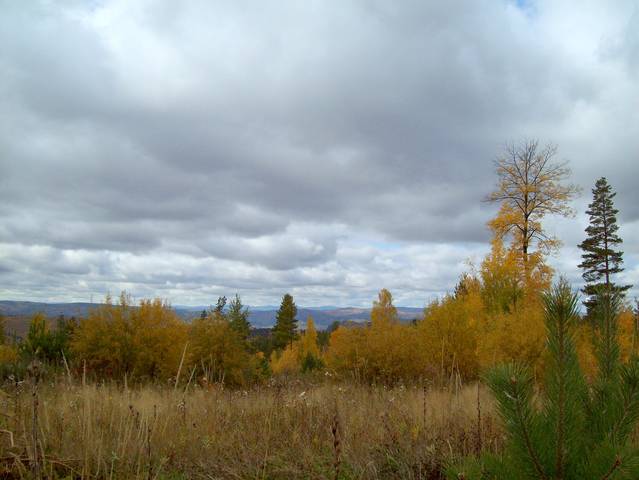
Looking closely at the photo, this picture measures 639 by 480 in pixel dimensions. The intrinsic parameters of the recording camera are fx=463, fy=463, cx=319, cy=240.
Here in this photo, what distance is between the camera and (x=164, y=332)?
15586 mm

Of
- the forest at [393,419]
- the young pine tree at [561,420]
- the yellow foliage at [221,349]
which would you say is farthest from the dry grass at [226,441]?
the yellow foliage at [221,349]

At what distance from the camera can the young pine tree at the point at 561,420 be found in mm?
1674

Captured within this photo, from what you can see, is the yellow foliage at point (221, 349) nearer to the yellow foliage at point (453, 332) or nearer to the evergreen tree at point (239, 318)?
the evergreen tree at point (239, 318)

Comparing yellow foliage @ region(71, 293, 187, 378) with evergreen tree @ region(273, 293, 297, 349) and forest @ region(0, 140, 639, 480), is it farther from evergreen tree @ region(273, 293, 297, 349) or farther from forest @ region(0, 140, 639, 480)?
evergreen tree @ region(273, 293, 297, 349)

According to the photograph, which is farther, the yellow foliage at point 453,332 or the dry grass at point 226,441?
the yellow foliage at point 453,332

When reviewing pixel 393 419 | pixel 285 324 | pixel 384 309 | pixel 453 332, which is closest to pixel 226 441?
pixel 393 419

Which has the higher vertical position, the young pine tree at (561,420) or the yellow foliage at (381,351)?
the young pine tree at (561,420)

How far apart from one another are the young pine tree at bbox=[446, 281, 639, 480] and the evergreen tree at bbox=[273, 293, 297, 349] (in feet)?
200

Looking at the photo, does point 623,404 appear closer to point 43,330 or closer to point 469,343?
point 469,343

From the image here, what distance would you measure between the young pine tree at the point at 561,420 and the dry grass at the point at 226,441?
120cm

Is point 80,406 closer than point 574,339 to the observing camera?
No

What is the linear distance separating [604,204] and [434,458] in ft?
105

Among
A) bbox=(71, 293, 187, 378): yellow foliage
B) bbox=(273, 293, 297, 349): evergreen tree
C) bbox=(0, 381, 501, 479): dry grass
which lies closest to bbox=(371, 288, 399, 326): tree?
bbox=(71, 293, 187, 378): yellow foliage

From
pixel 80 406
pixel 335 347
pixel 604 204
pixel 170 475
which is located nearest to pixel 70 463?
pixel 170 475
